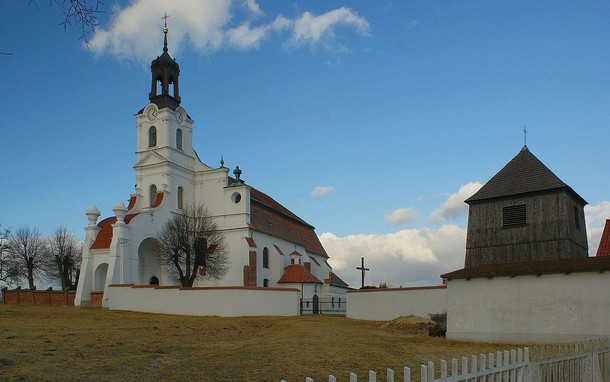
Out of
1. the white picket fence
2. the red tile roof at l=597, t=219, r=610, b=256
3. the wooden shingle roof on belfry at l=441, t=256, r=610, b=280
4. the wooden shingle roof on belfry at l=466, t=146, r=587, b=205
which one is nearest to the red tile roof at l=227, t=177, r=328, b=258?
the wooden shingle roof on belfry at l=466, t=146, r=587, b=205

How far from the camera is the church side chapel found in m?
43.8

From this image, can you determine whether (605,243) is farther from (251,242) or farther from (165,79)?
(165,79)

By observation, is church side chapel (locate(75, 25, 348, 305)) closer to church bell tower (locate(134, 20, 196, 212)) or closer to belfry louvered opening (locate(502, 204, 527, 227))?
church bell tower (locate(134, 20, 196, 212))

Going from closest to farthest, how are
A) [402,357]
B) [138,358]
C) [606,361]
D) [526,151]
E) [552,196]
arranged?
[606,361] → [138,358] → [402,357] → [552,196] → [526,151]

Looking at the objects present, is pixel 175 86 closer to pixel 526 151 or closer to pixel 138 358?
pixel 526 151

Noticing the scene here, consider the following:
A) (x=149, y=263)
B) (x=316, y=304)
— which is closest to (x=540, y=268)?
(x=316, y=304)

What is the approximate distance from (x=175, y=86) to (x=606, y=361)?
46868mm

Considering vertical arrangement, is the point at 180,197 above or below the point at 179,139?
below

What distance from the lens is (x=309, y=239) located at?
66.1 metres

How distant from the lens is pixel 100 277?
4381cm

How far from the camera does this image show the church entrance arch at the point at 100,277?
43.3 metres

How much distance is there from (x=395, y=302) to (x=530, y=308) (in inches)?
445

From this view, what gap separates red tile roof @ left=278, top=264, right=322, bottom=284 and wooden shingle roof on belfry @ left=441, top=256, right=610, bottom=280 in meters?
25.2

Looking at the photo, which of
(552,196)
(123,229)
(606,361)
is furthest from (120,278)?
(606,361)
